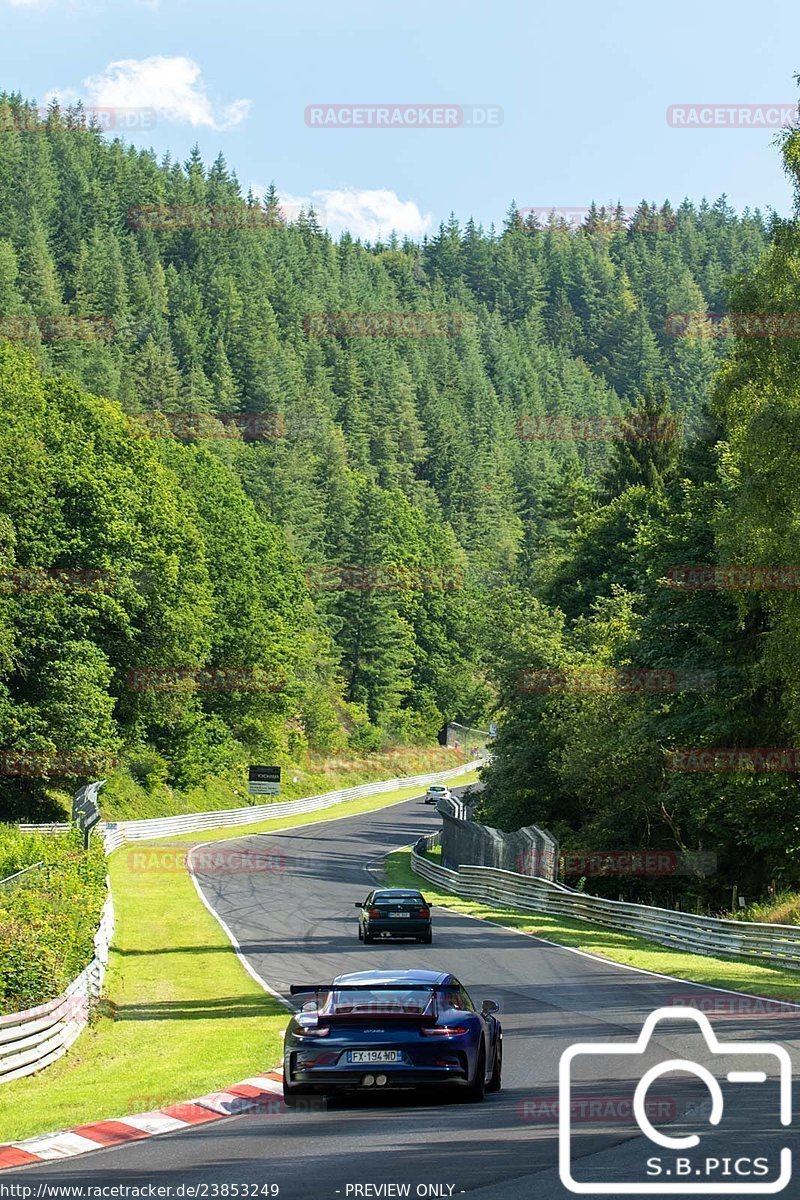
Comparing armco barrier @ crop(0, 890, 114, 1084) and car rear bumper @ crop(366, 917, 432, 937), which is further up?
armco barrier @ crop(0, 890, 114, 1084)

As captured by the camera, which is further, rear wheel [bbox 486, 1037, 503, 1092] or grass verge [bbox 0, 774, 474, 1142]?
grass verge [bbox 0, 774, 474, 1142]

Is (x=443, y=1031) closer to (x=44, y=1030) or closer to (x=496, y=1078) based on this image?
(x=496, y=1078)

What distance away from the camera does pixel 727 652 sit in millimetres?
40500

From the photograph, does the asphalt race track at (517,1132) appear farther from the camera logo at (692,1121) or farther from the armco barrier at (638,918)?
the armco barrier at (638,918)

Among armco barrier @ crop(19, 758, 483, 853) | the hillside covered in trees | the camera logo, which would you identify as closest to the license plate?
the camera logo

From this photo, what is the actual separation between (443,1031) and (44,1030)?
9.19 meters

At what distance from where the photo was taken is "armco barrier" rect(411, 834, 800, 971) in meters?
31.3

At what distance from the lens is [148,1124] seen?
40.1 ft

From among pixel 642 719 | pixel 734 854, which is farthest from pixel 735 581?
pixel 734 854

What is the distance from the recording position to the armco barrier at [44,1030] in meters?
18.2

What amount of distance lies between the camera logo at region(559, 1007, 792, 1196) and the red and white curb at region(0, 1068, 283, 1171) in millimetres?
2848

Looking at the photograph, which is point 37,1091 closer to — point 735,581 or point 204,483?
point 735,581

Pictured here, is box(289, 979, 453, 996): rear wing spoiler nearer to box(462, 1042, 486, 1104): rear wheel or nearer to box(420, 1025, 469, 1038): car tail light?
box(420, 1025, 469, 1038): car tail light

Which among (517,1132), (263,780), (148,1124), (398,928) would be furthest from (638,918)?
(263,780)
